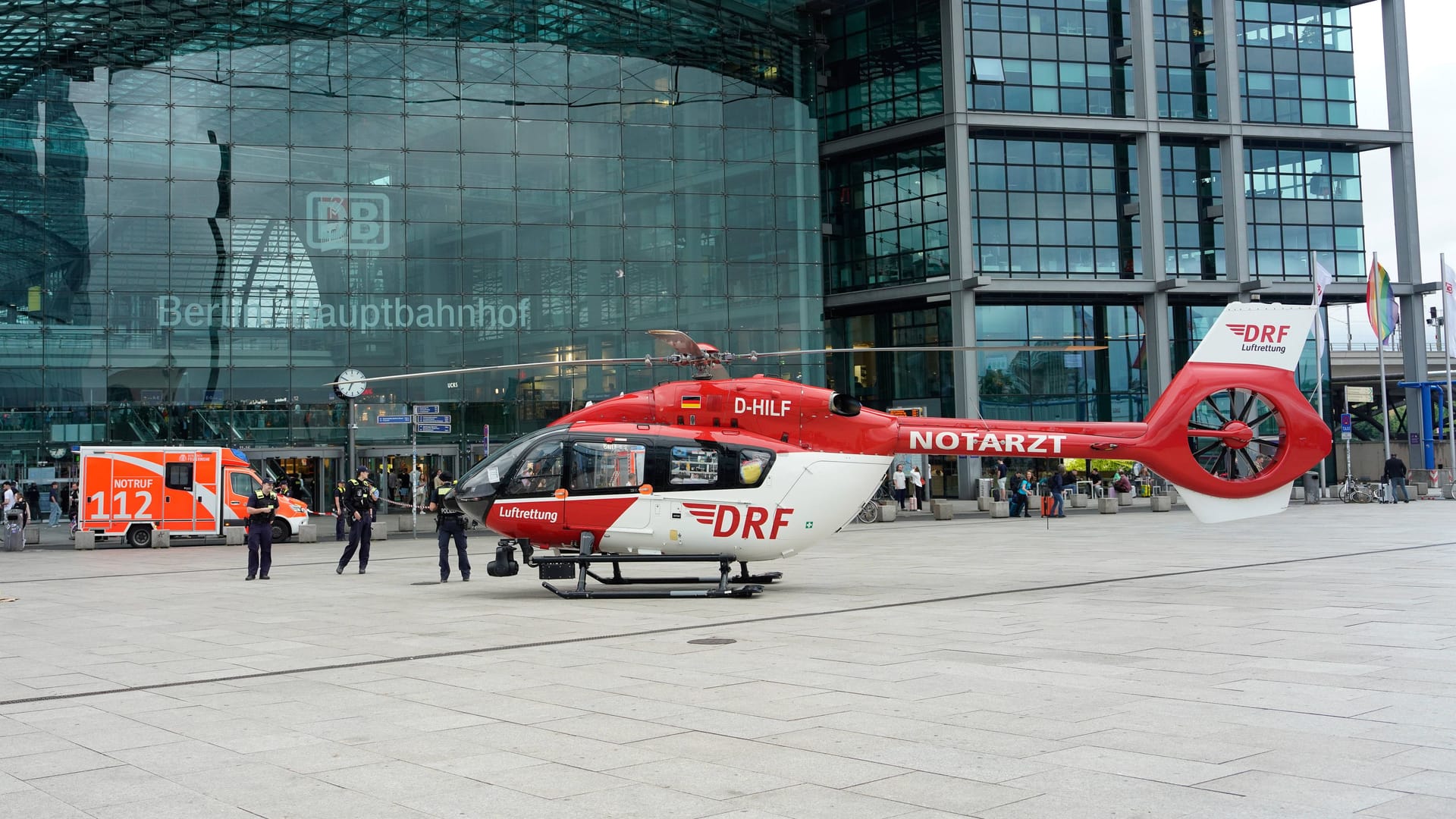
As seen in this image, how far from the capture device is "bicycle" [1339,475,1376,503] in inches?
1633

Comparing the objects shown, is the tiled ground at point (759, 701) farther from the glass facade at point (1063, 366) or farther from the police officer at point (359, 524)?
the glass facade at point (1063, 366)

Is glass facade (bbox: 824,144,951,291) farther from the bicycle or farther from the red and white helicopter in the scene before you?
the red and white helicopter

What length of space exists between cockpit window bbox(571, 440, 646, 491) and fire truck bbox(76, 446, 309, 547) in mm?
16151

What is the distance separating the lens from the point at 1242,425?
16562mm

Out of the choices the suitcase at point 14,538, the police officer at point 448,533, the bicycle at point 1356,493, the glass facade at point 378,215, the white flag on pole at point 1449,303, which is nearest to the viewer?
the police officer at point 448,533

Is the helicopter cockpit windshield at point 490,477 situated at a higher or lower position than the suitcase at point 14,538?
higher

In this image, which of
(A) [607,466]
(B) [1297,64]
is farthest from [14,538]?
(B) [1297,64]

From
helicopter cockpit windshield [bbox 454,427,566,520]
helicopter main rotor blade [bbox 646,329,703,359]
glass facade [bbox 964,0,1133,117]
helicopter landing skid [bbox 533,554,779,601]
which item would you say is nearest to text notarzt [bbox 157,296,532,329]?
glass facade [bbox 964,0,1133,117]

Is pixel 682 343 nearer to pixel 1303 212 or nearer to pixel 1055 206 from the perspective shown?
pixel 1055 206

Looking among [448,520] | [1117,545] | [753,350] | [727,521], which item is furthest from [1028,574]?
[753,350]

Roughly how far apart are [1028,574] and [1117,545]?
7.04 m

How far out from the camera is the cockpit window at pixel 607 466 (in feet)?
54.2

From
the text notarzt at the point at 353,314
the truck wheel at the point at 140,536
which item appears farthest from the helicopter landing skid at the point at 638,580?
the text notarzt at the point at 353,314

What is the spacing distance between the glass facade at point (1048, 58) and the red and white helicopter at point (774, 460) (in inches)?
1212
